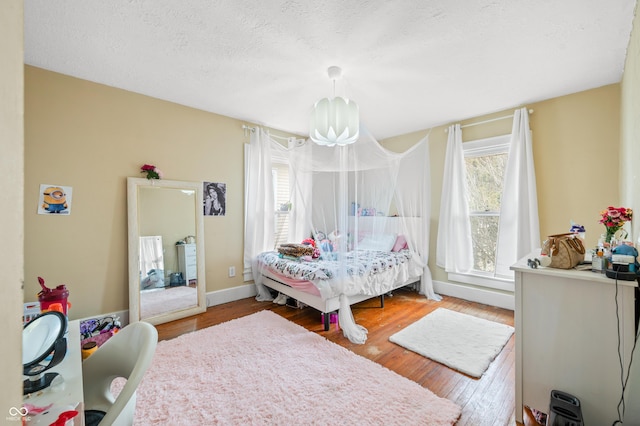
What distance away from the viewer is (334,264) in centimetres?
268

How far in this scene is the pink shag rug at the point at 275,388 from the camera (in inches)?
59.0

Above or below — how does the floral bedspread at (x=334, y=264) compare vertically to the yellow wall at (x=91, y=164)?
below

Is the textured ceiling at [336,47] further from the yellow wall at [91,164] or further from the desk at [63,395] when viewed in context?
the desk at [63,395]

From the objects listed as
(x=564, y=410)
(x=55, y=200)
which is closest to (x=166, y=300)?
(x=55, y=200)

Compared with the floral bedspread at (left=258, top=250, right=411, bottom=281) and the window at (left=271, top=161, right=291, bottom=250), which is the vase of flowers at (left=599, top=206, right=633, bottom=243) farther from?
the window at (left=271, top=161, right=291, bottom=250)

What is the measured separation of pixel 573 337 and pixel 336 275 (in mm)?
1690

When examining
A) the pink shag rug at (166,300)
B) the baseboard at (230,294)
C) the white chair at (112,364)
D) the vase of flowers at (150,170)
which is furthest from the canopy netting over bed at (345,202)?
the white chair at (112,364)

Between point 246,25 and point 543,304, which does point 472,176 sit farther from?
point 246,25

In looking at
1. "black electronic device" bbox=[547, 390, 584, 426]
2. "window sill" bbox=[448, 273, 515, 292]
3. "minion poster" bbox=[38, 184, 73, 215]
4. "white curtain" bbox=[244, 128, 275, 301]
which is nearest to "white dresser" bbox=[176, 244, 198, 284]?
"white curtain" bbox=[244, 128, 275, 301]

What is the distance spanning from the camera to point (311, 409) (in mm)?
1553

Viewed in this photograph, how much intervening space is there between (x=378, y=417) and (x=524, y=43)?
2.78 m

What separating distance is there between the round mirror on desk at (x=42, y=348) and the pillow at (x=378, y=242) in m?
2.60

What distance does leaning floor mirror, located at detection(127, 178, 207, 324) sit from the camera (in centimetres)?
266

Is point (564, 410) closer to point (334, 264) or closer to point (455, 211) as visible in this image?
point (334, 264)
